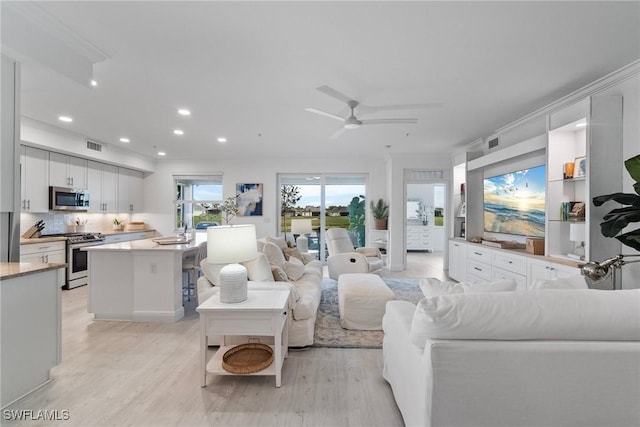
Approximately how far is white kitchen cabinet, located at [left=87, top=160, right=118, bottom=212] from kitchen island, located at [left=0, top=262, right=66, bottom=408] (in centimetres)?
424

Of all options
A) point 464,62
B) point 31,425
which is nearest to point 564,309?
point 464,62

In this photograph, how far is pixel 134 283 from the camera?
341 cm

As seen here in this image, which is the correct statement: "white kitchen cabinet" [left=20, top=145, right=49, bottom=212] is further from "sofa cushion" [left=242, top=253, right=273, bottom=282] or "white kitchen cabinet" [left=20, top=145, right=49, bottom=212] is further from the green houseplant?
the green houseplant

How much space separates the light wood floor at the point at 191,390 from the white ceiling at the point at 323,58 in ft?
7.89

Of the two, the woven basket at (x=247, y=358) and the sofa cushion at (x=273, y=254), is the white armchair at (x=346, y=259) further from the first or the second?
the woven basket at (x=247, y=358)

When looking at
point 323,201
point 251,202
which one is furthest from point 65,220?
point 323,201

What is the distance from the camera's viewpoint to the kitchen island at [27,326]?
71.9 inches

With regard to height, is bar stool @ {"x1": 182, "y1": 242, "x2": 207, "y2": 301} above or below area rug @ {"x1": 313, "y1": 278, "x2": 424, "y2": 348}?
above

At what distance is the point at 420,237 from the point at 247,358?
7.66 m

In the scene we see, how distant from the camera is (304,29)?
2070 millimetres

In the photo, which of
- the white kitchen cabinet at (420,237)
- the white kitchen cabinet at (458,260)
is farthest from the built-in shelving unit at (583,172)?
the white kitchen cabinet at (420,237)

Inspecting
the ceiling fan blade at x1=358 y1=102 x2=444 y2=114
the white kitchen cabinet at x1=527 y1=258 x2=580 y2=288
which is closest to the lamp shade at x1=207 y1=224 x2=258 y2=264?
the ceiling fan blade at x1=358 y1=102 x2=444 y2=114

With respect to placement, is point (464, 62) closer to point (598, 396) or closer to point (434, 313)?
point (434, 313)

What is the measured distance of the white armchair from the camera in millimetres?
4855
